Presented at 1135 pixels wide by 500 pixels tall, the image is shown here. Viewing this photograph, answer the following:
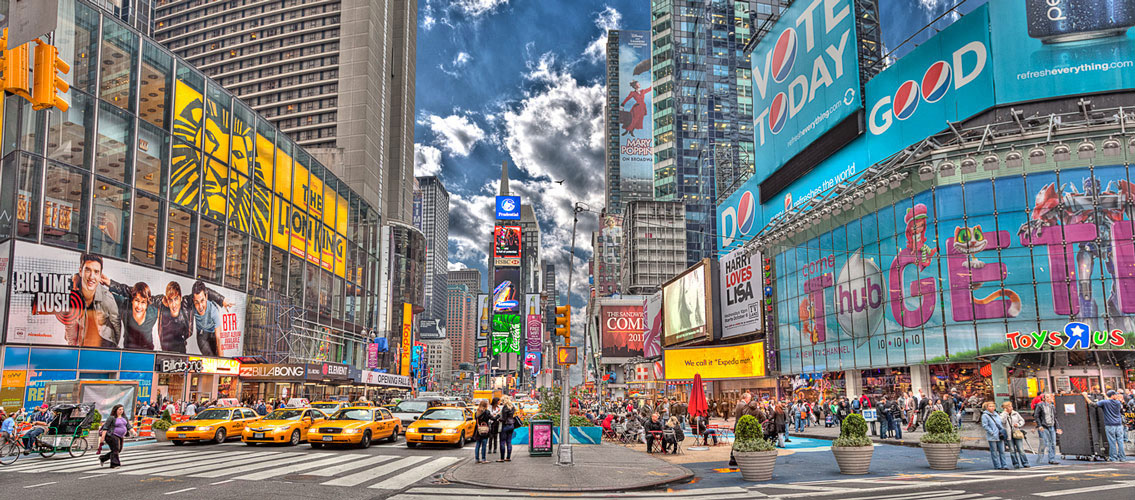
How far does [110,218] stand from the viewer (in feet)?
129

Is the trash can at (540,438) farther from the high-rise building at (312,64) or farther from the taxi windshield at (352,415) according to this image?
the high-rise building at (312,64)

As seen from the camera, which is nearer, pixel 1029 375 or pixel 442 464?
pixel 442 464

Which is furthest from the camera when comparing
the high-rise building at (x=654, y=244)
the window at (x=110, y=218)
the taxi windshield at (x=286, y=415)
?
the high-rise building at (x=654, y=244)

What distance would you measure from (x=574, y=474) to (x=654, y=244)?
128 meters

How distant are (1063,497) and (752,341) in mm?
46810

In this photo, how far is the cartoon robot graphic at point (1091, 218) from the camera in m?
35.6

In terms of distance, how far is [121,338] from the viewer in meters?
40.0

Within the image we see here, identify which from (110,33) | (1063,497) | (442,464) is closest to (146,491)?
(442,464)

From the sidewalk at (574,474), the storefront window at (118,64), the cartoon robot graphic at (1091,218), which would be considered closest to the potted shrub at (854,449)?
the sidewalk at (574,474)

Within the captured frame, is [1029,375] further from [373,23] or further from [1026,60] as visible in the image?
[373,23]

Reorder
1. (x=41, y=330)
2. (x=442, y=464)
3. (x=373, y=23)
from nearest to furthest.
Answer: (x=442, y=464) < (x=41, y=330) < (x=373, y=23)

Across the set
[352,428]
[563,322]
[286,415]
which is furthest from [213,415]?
[563,322]

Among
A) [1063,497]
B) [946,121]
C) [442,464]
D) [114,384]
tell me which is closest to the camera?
[1063,497]

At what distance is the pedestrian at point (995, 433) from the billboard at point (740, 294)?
3614 cm
